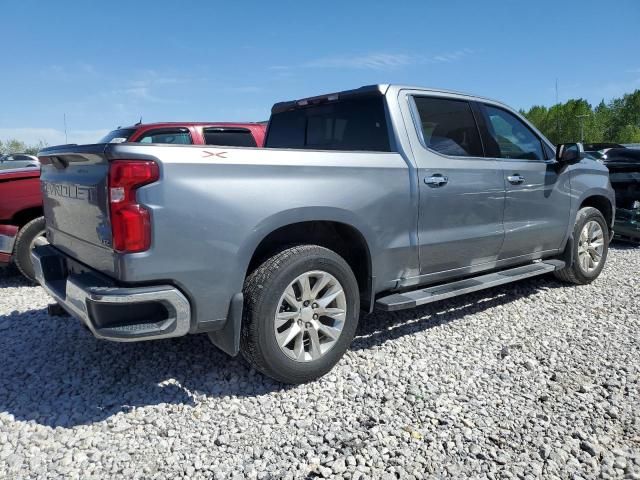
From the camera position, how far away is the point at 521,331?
4090mm

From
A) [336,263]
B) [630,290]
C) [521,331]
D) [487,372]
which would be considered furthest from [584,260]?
[336,263]

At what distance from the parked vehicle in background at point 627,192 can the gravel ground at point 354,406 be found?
3.60m

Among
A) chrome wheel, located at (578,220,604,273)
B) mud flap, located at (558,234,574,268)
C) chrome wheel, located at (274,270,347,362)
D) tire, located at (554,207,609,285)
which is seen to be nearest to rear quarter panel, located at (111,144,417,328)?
chrome wheel, located at (274,270,347,362)

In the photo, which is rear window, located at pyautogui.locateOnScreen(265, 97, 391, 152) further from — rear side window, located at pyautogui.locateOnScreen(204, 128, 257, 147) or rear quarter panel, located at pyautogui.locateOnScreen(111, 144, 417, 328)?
rear side window, located at pyautogui.locateOnScreen(204, 128, 257, 147)

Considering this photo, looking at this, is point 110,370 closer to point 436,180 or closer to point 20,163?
point 436,180

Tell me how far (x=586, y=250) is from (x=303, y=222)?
12.2ft

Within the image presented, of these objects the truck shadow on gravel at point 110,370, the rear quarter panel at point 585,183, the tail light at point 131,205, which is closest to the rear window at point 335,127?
the truck shadow on gravel at point 110,370

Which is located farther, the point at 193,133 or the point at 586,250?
the point at 193,133

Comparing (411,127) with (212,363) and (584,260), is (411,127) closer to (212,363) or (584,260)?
(212,363)

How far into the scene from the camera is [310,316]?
312cm

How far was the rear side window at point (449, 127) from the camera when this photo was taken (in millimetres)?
3812

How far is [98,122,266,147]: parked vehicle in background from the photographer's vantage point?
638cm

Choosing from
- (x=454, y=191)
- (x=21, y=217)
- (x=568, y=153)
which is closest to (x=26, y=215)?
(x=21, y=217)

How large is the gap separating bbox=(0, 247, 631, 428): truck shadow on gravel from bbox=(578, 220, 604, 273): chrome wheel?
1685 mm
